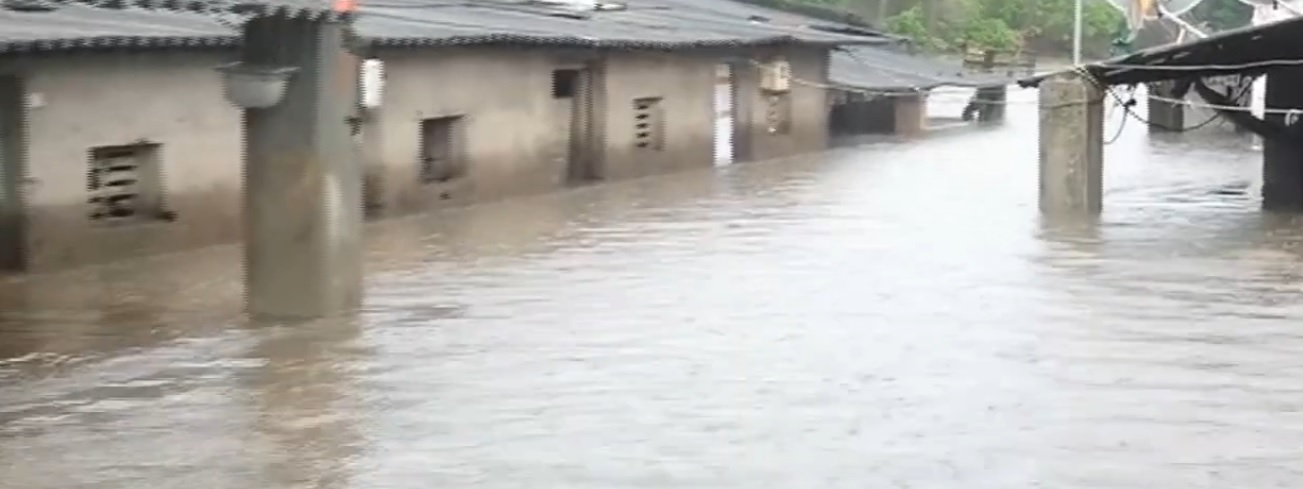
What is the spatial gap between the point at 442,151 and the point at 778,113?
11.3 meters

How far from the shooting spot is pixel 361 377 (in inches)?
493

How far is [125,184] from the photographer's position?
62.6ft

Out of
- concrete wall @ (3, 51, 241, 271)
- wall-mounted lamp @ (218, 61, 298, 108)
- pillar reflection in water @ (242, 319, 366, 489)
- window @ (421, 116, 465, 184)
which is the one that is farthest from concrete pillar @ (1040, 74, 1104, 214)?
wall-mounted lamp @ (218, 61, 298, 108)

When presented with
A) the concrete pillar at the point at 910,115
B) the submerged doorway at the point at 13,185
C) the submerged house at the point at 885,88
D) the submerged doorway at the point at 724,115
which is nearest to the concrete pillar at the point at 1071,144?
the submerged doorway at the point at 724,115

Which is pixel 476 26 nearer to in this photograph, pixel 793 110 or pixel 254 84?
pixel 793 110

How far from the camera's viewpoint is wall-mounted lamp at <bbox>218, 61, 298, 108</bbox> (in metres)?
14.0

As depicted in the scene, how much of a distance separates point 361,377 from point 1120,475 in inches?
197

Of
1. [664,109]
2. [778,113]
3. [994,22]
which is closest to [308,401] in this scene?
[664,109]

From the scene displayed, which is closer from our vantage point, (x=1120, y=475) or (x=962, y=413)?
(x=1120, y=475)

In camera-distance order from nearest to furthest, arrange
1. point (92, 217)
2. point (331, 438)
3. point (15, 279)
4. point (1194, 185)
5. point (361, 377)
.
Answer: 1. point (331, 438)
2. point (361, 377)
3. point (15, 279)
4. point (92, 217)
5. point (1194, 185)

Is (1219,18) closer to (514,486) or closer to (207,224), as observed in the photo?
(207,224)

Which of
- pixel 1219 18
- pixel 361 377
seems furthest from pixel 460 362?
pixel 1219 18

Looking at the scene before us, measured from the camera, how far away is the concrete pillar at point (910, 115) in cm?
4175

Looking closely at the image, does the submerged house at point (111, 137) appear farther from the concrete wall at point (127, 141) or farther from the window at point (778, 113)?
the window at point (778, 113)
